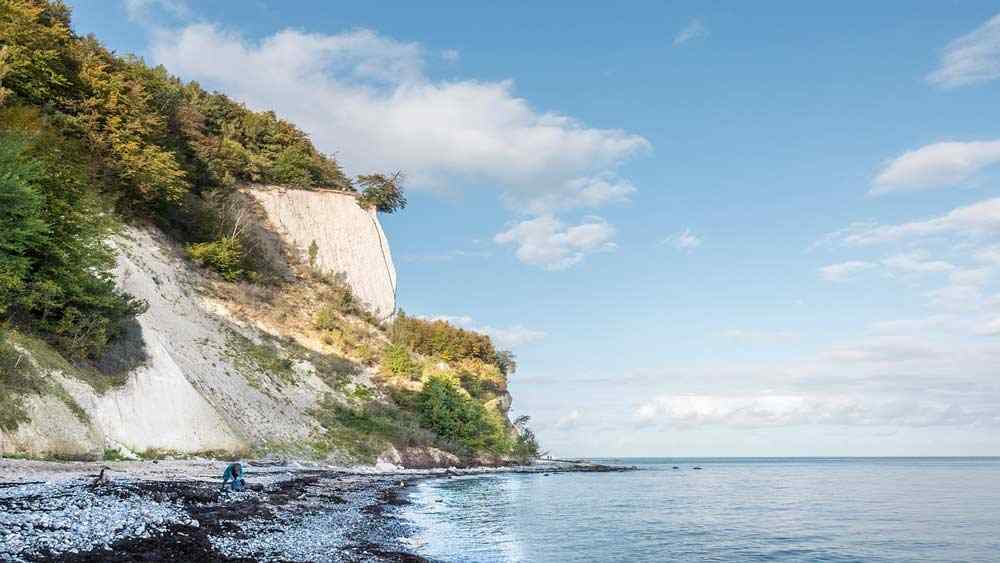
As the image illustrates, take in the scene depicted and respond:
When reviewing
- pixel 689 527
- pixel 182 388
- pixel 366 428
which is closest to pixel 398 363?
pixel 366 428

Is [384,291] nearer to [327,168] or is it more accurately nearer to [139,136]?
[327,168]

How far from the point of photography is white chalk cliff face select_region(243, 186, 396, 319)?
206ft

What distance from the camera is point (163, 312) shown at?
128ft

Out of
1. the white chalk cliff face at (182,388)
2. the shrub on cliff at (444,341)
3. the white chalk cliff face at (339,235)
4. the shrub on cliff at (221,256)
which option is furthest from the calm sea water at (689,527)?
the shrub on cliff at (444,341)

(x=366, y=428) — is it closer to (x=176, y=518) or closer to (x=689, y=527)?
(x=689, y=527)

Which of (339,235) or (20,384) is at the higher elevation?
(339,235)

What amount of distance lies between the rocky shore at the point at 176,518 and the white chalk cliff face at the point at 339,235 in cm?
3934

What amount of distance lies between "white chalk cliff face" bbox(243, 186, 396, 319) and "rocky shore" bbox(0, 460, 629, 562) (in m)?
39.3

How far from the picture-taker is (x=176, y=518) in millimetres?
14047

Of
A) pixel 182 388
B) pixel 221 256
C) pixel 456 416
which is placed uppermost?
pixel 221 256

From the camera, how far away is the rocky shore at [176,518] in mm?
10836

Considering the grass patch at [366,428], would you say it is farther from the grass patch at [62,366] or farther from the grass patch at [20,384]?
the grass patch at [20,384]

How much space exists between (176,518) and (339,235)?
177 ft

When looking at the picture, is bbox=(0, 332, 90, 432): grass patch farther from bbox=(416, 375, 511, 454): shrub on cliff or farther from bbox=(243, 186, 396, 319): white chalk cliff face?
bbox=(243, 186, 396, 319): white chalk cliff face
